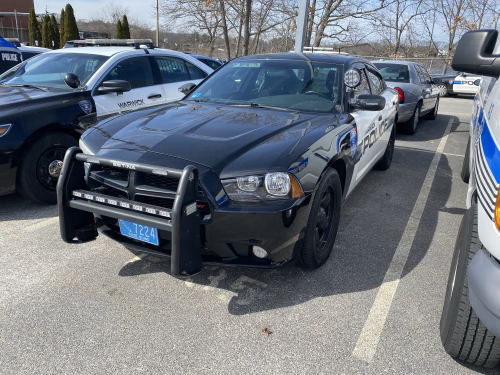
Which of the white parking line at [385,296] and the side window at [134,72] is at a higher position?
the side window at [134,72]

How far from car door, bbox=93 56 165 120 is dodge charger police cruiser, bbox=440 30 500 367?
153 inches

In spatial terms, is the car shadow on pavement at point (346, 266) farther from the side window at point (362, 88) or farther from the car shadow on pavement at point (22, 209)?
the car shadow on pavement at point (22, 209)

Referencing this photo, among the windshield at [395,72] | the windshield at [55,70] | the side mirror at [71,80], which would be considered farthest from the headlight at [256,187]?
the windshield at [395,72]

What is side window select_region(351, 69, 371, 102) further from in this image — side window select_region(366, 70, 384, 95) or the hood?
the hood

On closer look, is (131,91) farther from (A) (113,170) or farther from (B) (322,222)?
(B) (322,222)

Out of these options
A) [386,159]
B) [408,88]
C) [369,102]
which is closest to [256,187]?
[369,102]

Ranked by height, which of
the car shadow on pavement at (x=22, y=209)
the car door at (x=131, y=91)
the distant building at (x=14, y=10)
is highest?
the distant building at (x=14, y=10)

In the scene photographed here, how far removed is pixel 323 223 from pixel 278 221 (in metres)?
0.76

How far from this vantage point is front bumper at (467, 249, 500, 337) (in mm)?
1691

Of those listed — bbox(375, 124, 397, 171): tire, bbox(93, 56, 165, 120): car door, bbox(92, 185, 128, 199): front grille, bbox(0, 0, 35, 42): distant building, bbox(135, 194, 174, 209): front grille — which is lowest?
bbox(375, 124, 397, 171): tire

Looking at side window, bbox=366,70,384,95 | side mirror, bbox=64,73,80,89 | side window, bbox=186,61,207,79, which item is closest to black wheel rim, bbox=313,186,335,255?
side window, bbox=366,70,384,95

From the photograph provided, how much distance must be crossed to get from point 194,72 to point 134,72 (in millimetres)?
1288

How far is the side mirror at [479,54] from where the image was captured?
2.30m

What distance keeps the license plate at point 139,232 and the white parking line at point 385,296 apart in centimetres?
138
